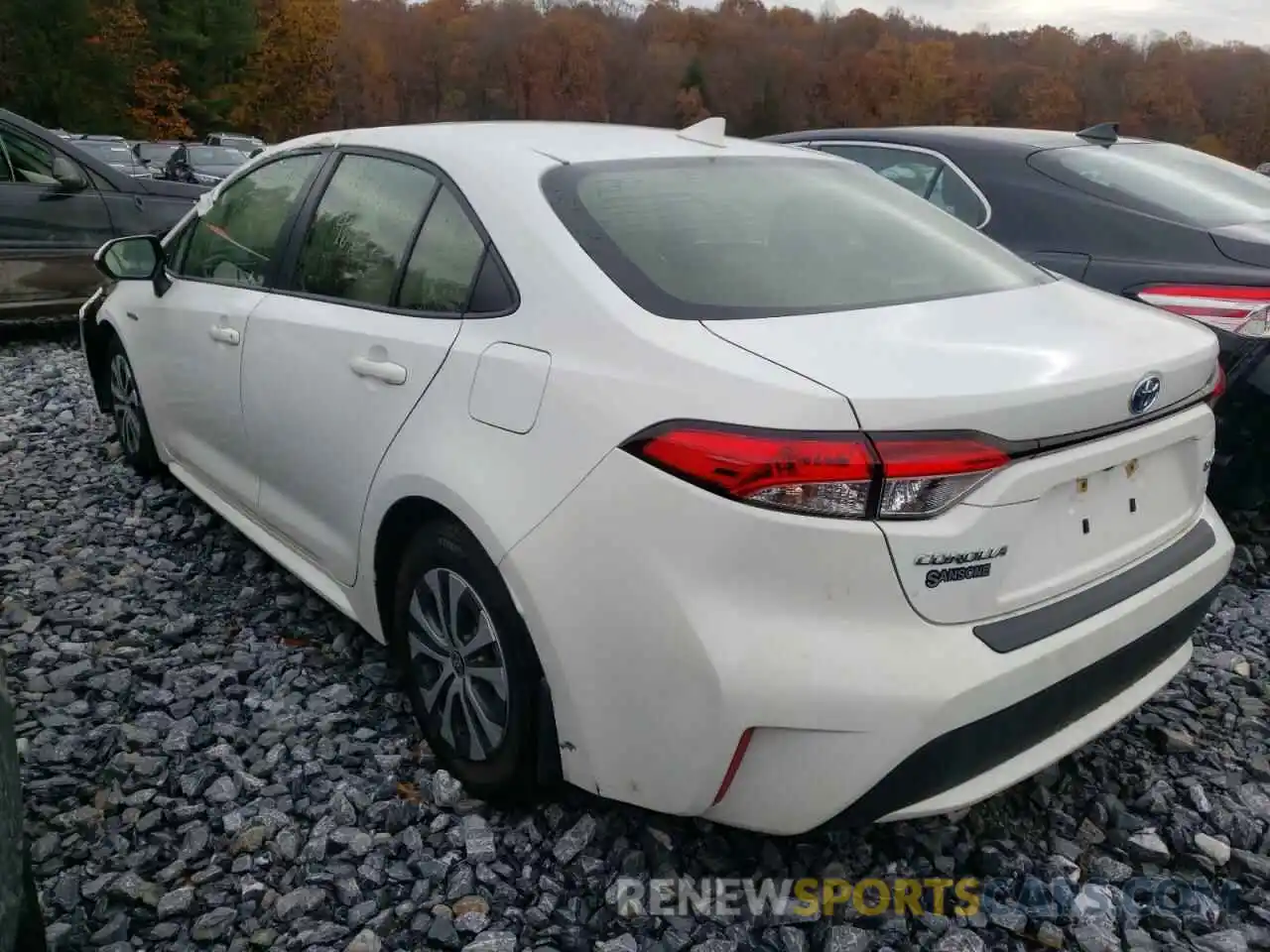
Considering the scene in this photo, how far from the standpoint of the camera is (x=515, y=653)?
2.17m

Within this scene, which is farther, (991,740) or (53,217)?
(53,217)

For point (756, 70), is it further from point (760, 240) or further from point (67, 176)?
point (760, 240)

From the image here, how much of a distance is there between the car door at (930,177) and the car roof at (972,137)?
5 cm

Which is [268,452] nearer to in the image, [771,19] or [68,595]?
[68,595]

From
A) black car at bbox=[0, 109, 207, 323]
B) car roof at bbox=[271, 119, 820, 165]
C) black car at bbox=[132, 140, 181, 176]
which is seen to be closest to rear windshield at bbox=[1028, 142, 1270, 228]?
car roof at bbox=[271, 119, 820, 165]

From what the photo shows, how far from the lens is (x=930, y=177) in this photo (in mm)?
4574

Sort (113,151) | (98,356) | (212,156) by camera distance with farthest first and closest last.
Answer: (113,151) → (212,156) → (98,356)

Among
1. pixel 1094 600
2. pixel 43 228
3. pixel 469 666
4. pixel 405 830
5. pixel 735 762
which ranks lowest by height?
pixel 405 830

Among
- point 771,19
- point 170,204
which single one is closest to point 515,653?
point 170,204

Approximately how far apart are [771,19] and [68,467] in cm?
11336

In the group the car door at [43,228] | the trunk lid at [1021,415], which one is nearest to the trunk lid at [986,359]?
the trunk lid at [1021,415]

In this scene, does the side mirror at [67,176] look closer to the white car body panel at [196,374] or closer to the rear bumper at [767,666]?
the white car body panel at [196,374]

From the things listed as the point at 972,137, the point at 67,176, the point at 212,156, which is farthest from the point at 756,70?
the point at 972,137

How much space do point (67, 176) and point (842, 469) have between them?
7.01 metres
